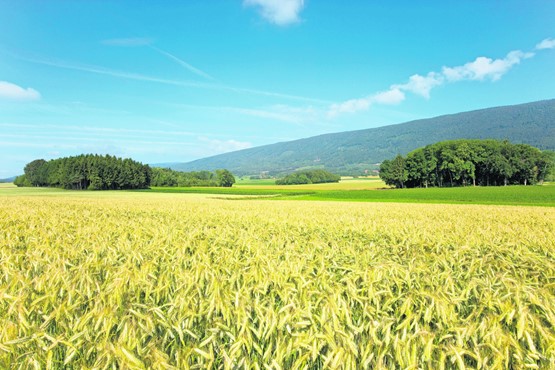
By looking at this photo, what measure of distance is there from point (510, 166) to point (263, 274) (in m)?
94.2

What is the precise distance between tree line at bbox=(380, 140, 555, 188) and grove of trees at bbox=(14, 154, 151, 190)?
7259 cm

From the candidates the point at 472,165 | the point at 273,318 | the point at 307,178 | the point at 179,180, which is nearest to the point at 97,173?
the point at 179,180

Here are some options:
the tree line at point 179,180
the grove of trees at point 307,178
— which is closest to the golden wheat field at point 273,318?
the tree line at point 179,180

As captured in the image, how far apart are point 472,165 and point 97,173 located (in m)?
98.1

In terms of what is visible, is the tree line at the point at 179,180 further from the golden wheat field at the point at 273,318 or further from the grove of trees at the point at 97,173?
the golden wheat field at the point at 273,318

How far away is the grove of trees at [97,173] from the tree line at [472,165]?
72.6m

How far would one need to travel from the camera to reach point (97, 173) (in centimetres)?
8625

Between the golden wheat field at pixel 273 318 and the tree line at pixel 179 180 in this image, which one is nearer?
the golden wheat field at pixel 273 318

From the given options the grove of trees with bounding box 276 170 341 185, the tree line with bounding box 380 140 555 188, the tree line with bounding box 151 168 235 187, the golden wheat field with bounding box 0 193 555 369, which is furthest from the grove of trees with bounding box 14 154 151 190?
the golden wheat field with bounding box 0 193 555 369

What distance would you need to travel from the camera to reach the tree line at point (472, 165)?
78.7m

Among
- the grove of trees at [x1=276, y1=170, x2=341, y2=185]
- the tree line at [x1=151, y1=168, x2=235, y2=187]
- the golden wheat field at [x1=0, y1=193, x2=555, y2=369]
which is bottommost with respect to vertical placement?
the grove of trees at [x1=276, y1=170, x2=341, y2=185]

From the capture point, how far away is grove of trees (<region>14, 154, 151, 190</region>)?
284 ft

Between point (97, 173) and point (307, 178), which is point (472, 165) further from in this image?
point (97, 173)

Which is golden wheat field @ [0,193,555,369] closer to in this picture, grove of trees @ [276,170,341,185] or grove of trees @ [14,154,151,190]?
grove of trees @ [14,154,151,190]
